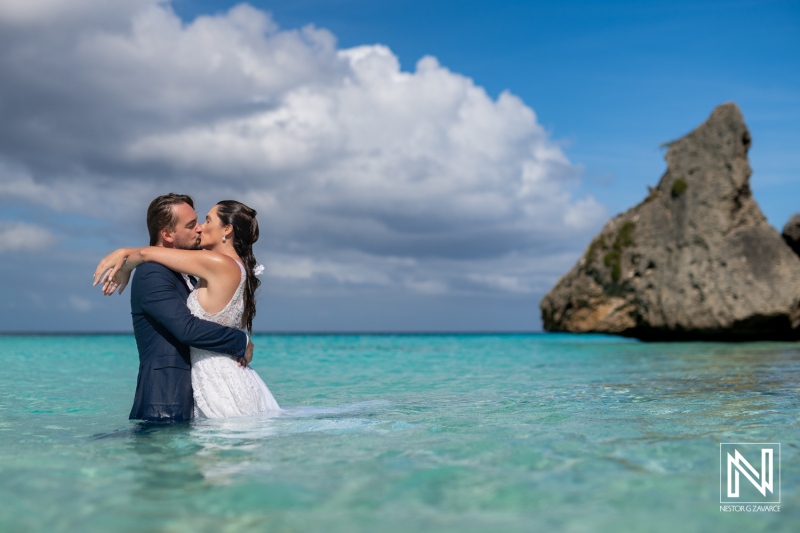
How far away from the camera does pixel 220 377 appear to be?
5.63 metres

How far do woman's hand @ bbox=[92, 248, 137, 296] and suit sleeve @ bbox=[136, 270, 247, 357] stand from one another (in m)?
0.14

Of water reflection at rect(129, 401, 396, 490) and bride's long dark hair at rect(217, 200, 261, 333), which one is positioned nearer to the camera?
water reflection at rect(129, 401, 396, 490)

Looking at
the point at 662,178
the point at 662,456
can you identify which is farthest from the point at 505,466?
the point at 662,178

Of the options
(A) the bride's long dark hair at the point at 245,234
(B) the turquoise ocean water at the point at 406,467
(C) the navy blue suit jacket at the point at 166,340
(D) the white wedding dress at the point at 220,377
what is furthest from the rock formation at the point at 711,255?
(C) the navy blue suit jacket at the point at 166,340

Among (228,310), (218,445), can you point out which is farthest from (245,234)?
(218,445)

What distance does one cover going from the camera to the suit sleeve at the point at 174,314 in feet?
16.9

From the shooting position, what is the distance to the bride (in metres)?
5.38

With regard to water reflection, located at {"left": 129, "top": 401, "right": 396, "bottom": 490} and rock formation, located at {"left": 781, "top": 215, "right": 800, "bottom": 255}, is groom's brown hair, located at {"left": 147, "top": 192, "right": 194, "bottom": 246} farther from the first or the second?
rock formation, located at {"left": 781, "top": 215, "right": 800, "bottom": 255}

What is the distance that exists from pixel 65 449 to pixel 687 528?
448 centimetres

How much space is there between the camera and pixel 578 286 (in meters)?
39.8

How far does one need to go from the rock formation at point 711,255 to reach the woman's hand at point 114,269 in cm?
2581

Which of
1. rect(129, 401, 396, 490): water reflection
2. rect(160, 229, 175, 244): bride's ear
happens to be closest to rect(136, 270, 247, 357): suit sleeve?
rect(160, 229, 175, 244): bride's ear

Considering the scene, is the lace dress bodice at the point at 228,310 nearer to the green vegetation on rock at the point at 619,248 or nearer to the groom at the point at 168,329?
the groom at the point at 168,329

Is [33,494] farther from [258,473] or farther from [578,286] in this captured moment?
[578,286]
